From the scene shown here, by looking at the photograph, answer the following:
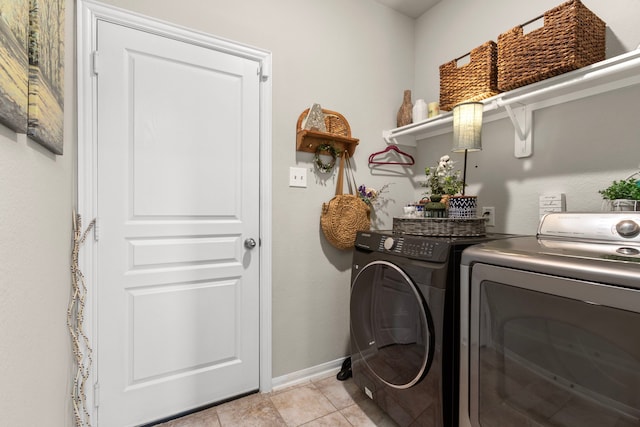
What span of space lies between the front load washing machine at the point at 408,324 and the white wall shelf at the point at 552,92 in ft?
2.40

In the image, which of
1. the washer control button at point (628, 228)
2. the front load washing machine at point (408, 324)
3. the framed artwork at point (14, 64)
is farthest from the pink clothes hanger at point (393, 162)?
the framed artwork at point (14, 64)

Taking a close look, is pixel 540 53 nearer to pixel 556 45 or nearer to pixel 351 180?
pixel 556 45

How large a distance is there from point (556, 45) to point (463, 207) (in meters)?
0.79

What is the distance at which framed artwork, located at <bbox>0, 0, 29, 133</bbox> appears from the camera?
22.3 inches

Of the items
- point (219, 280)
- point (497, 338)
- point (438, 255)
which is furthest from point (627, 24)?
point (219, 280)

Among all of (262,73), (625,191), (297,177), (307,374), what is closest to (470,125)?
(625,191)

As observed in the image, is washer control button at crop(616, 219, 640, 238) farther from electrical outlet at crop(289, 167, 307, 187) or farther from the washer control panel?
electrical outlet at crop(289, 167, 307, 187)

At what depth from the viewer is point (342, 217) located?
1949mm

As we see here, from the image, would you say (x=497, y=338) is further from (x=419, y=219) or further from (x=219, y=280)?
(x=219, y=280)

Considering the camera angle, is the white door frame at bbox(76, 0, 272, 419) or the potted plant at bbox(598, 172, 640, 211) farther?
the white door frame at bbox(76, 0, 272, 419)

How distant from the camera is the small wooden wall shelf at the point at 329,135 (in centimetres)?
183

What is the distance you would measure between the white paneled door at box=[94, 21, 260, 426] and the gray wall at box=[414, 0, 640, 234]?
146 centimetres

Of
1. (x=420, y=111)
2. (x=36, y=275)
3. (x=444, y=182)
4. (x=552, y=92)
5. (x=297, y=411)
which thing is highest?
(x=420, y=111)

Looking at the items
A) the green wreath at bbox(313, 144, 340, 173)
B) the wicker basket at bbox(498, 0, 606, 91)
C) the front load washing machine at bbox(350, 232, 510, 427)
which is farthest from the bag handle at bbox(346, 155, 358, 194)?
the wicker basket at bbox(498, 0, 606, 91)
